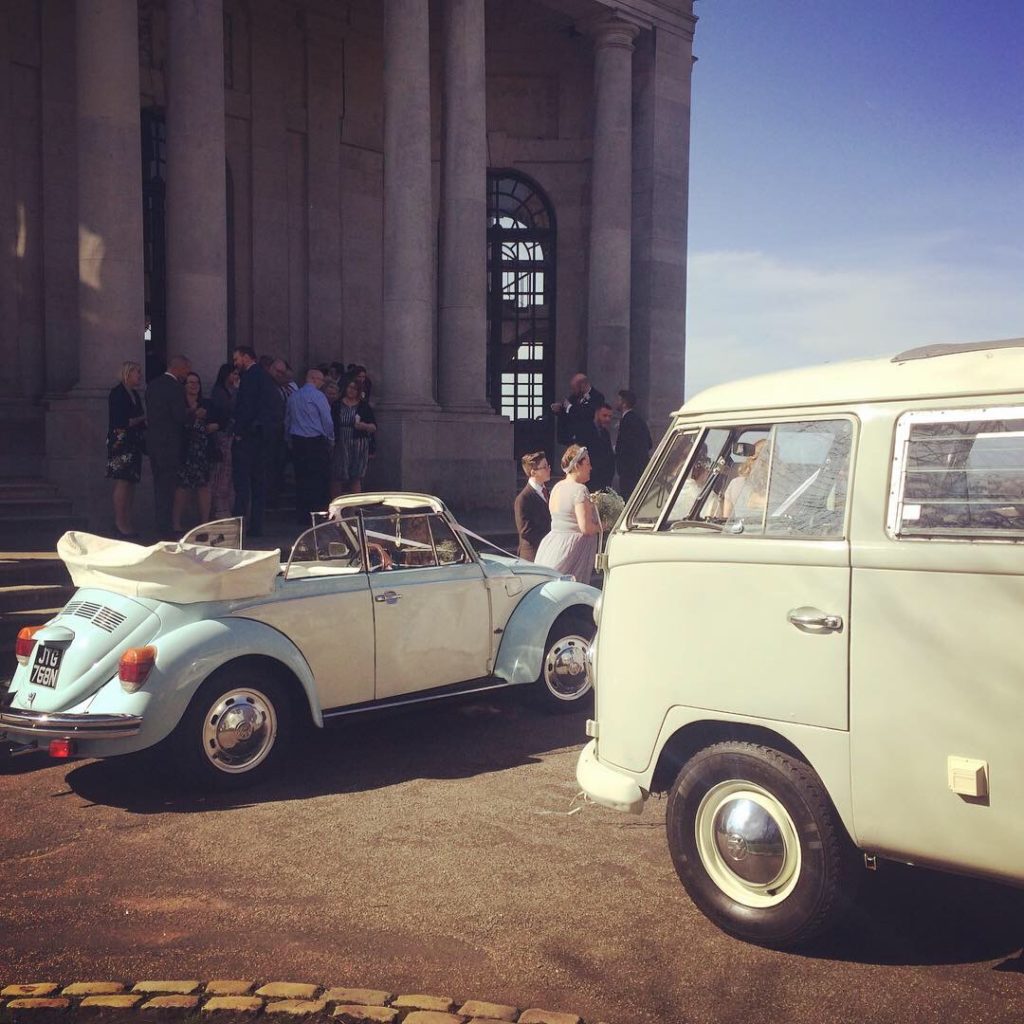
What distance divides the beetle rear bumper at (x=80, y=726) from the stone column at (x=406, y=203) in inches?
422

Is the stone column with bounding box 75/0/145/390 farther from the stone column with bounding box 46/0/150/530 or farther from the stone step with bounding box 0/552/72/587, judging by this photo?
the stone step with bounding box 0/552/72/587

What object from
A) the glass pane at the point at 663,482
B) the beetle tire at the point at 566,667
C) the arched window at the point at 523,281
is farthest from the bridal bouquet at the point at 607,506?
the arched window at the point at 523,281

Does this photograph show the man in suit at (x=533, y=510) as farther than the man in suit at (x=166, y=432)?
No

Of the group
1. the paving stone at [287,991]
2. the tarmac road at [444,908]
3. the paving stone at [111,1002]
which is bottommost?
the tarmac road at [444,908]

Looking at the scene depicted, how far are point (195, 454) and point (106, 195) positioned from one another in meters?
3.42

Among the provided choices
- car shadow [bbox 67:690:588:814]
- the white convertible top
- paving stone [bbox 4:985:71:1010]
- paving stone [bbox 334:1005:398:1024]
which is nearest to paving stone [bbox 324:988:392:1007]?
paving stone [bbox 334:1005:398:1024]

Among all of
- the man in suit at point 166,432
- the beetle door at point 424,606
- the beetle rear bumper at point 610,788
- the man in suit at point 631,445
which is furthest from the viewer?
the man in suit at point 631,445

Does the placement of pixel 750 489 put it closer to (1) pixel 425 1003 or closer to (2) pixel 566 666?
(1) pixel 425 1003

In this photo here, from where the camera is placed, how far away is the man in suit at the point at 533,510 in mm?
9797

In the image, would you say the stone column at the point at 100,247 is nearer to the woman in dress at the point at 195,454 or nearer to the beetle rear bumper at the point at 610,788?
the woman in dress at the point at 195,454

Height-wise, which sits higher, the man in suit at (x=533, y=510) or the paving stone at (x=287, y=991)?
the man in suit at (x=533, y=510)

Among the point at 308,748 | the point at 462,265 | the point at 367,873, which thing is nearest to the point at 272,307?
the point at 462,265

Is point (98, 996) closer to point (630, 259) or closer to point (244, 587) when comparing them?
point (244, 587)

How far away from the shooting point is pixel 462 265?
55.8 ft
